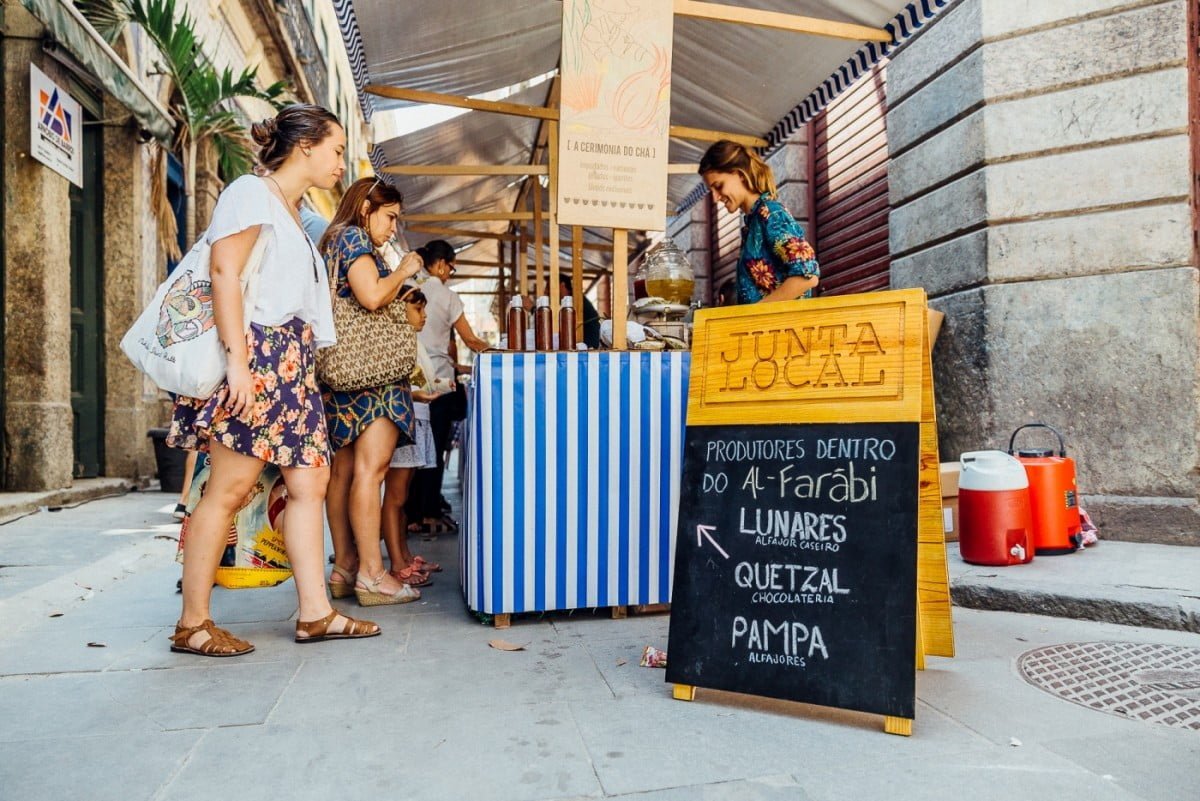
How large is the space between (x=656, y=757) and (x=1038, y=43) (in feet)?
16.6

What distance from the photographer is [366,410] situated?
354 cm

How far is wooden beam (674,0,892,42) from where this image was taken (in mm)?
3908

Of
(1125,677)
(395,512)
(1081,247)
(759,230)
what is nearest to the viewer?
(1125,677)

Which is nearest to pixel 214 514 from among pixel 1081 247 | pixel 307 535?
pixel 307 535

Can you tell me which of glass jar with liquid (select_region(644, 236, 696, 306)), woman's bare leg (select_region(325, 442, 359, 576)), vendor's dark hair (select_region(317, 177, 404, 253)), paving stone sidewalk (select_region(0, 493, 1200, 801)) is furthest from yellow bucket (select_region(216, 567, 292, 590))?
glass jar with liquid (select_region(644, 236, 696, 306))

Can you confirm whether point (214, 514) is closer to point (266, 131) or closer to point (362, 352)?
point (362, 352)

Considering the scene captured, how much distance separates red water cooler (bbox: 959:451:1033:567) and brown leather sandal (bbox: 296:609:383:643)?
288 cm

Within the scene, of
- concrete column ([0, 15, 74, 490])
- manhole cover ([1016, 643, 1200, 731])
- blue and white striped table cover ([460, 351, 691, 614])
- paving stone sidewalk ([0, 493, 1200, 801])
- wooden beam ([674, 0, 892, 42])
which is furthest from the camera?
concrete column ([0, 15, 74, 490])

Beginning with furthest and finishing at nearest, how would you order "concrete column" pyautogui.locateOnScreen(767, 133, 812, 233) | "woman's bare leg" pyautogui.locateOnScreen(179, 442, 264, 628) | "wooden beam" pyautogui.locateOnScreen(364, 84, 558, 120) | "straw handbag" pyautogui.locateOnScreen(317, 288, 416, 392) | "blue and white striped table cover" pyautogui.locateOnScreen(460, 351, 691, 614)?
1. "concrete column" pyautogui.locateOnScreen(767, 133, 812, 233)
2. "wooden beam" pyautogui.locateOnScreen(364, 84, 558, 120)
3. "straw handbag" pyautogui.locateOnScreen(317, 288, 416, 392)
4. "blue and white striped table cover" pyautogui.locateOnScreen(460, 351, 691, 614)
5. "woman's bare leg" pyautogui.locateOnScreen(179, 442, 264, 628)

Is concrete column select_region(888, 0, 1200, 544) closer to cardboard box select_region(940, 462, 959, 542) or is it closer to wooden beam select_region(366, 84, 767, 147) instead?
cardboard box select_region(940, 462, 959, 542)

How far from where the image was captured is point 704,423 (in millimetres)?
2705

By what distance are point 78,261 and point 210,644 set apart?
6.46m

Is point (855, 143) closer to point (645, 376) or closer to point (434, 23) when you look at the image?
point (434, 23)

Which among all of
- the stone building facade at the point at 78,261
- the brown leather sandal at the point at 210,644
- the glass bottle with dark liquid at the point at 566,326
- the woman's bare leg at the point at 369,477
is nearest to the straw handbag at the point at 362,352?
the woman's bare leg at the point at 369,477
